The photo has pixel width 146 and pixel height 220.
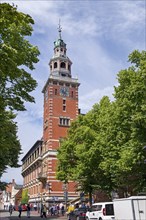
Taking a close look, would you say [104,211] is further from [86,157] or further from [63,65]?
[63,65]

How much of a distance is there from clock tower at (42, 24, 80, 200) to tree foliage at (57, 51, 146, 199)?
2727 centimetres

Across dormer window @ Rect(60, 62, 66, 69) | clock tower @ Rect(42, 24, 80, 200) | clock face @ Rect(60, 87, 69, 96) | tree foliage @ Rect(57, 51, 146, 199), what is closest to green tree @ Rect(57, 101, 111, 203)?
tree foliage @ Rect(57, 51, 146, 199)

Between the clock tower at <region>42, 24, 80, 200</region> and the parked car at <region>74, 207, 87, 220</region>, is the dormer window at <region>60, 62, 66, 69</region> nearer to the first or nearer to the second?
the clock tower at <region>42, 24, 80, 200</region>

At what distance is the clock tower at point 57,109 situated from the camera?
64.6 metres

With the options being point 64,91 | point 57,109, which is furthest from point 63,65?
point 57,109

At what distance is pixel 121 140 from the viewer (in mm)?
26641

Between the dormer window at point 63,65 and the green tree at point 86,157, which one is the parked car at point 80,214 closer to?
the green tree at point 86,157

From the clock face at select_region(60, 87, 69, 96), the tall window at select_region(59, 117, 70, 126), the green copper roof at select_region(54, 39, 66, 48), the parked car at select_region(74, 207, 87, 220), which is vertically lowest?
the parked car at select_region(74, 207, 87, 220)

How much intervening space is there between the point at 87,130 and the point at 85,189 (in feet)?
27.6

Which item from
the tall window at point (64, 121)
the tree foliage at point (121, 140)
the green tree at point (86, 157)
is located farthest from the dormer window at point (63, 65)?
the tree foliage at point (121, 140)

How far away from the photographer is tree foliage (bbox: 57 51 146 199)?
22891 millimetres

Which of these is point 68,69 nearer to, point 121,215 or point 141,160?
point 141,160

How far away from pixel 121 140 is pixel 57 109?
4319 cm

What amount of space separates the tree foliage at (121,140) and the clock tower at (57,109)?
27.3 meters
